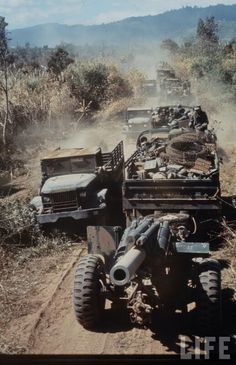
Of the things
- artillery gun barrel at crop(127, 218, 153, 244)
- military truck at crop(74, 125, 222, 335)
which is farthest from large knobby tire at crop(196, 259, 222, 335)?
artillery gun barrel at crop(127, 218, 153, 244)

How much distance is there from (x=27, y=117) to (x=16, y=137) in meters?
1.93

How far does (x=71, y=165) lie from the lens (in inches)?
456

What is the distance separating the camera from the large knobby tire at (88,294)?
21.1 ft

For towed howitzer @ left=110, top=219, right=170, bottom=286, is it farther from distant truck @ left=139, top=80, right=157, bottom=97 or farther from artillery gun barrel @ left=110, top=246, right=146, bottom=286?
distant truck @ left=139, top=80, right=157, bottom=97

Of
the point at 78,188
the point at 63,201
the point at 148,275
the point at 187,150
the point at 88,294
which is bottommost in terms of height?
the point at 63,201

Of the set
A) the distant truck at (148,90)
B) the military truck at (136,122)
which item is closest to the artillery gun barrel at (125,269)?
the military truck at (136,122)

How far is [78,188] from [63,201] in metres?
0.43

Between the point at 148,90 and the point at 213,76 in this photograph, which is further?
the point at 148,90

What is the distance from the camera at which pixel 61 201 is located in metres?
10.7

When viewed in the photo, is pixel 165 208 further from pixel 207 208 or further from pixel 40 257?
pixel 40 257

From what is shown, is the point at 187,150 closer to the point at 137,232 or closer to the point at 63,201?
the point at 63,201

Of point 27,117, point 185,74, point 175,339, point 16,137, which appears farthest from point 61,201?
point 185,74

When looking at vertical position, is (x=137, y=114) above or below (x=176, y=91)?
below

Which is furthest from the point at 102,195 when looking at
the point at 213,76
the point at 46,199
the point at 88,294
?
the point at 213,76
